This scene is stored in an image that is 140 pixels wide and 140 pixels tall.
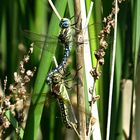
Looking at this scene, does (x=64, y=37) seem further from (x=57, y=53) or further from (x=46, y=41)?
(x=57, y=53)

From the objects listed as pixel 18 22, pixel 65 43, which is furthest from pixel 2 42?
pixel 65 43

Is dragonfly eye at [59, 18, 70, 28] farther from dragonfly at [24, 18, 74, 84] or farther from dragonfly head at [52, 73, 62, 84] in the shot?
dragonfly head at [52, 73, 62, 84]

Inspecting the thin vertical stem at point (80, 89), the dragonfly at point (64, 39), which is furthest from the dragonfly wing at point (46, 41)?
the thin vertical stem at point (80, 89)

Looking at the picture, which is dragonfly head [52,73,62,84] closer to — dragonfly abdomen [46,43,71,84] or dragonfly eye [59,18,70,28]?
dragonfly abdomen [46,43,71,84]

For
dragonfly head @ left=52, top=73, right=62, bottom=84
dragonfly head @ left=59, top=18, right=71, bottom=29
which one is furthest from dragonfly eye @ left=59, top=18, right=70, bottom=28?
dragonfly head @ left=52, top=73, right=62, bottom=84

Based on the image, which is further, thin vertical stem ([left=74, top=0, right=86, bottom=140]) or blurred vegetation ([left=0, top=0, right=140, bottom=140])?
blurred vegetation ([left=0, top=0, right=140, bottom=140])

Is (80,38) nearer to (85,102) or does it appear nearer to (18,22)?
(85,102)

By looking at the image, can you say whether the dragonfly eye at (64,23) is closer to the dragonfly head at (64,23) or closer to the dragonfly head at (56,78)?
the dragonfly head at (64,23)

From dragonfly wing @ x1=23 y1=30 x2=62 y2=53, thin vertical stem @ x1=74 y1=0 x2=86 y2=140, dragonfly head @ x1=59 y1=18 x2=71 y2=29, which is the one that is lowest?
thin vertical stem @ x1=74 y1=0 x2=86 y2=140

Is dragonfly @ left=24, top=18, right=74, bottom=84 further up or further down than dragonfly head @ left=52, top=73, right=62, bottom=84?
further up
